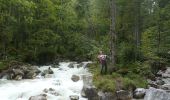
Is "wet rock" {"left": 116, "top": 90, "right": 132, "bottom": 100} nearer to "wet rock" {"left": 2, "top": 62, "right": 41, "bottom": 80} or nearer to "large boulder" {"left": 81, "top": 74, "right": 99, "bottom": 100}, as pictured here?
"large boulder" {"left": 81, "top": 74, "right": 99, "bottom": 100}

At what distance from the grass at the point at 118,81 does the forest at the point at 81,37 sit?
1.29ft

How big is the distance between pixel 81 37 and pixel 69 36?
1.79 m

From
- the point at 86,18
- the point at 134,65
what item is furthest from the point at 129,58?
the point at 86,18

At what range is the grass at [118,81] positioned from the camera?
2189 centimetres

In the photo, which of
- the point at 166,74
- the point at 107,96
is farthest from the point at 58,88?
the point at 166,74

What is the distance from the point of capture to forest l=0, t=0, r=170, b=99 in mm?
29281

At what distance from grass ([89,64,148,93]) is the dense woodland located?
Answer: 290 cm

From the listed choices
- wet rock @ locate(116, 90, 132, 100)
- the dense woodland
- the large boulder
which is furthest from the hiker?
wet rock @ locate(116, 90, 132, 100)

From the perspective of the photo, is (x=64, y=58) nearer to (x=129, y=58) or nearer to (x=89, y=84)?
(x=129, y=58)

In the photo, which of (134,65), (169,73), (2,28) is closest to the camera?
(134,65)

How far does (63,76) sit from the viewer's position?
28.9 metres

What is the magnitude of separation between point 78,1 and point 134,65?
3374 centimetres

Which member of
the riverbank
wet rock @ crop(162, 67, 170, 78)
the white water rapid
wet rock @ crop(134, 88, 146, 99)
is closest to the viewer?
the riverbank

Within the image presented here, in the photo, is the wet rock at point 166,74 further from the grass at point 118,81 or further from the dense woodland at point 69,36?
the grass at point 118,81
